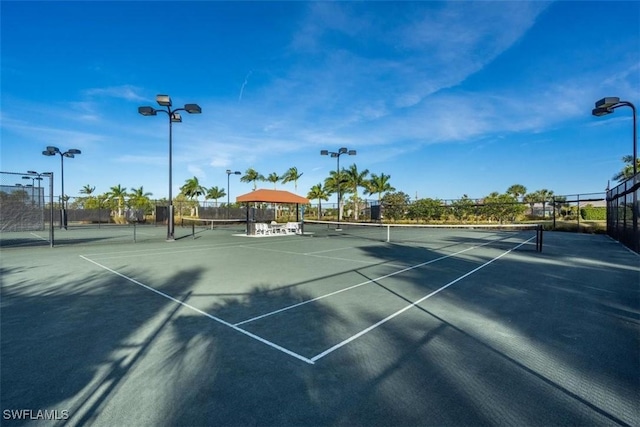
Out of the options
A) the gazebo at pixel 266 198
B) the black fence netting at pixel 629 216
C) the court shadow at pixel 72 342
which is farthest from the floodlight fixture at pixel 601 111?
the court shadow at pixel 72 342

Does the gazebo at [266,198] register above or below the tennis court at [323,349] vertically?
above

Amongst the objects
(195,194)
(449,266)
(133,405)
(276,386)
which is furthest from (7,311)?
(195,194)

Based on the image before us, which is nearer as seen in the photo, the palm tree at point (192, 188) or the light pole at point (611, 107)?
the light pole at point (611, 107)

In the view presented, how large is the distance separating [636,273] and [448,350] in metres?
8.60

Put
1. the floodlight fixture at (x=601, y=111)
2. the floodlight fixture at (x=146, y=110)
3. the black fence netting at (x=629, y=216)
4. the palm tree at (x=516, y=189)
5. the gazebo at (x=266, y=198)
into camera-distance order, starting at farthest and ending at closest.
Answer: the palm tree at (x=516, y=189) < the gazebo at (x=266, y=198) < the floodlight fixture at (x=146, y=110) < the floodlight fixture at (x=601, y=111) < the black fence netting at (x=629, y=216)

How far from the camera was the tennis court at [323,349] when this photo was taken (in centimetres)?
272

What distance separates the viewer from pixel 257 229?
22.0m

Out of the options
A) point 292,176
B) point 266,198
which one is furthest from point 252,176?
point 266,198

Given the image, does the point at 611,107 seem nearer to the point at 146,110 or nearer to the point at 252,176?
the point at 146,110

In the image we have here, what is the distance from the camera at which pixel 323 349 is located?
3887 millimetres

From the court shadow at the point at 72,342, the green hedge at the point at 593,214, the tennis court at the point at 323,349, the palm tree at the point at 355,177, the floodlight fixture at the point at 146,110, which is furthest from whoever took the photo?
the palm tree at the point at 355,177

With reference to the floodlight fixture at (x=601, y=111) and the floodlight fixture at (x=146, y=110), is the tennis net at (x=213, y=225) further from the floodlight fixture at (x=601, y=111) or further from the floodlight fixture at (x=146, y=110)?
the floodlight fixture at (x=601, y=111)

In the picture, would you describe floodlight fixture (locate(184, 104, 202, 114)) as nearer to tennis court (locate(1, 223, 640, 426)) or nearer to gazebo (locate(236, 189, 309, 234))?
gazebo (locate(236, 189, 309, 234))

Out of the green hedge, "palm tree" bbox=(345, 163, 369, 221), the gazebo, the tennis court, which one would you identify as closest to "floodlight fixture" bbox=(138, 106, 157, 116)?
the gazebo
